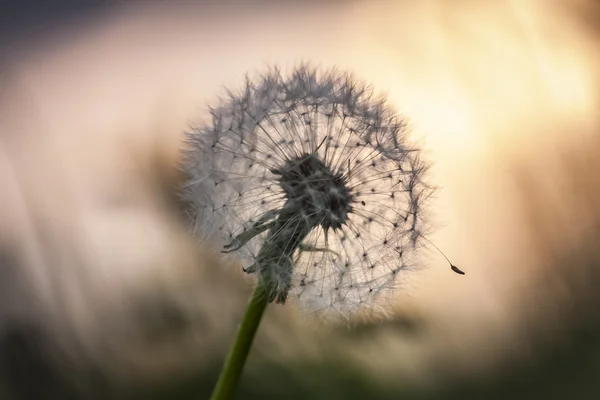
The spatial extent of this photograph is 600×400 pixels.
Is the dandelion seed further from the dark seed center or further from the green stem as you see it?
the green stem

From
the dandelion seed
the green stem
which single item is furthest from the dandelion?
the green stem

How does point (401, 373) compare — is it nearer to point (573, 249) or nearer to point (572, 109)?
point (573, 249)

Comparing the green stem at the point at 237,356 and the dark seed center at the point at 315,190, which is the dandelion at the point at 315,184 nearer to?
the dark seed center at the point at 315,190

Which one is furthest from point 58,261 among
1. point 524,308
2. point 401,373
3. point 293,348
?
point 524,308

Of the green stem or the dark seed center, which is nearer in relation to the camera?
the green stem

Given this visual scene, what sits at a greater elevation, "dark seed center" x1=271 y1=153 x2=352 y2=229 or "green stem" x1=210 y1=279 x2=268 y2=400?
"dark seed center" x1=271 y1=153 x2=352 y2=229

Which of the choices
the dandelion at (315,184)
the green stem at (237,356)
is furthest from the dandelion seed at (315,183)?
the green stem at (237,356)

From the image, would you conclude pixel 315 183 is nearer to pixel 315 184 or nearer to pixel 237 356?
pixel 315 184
